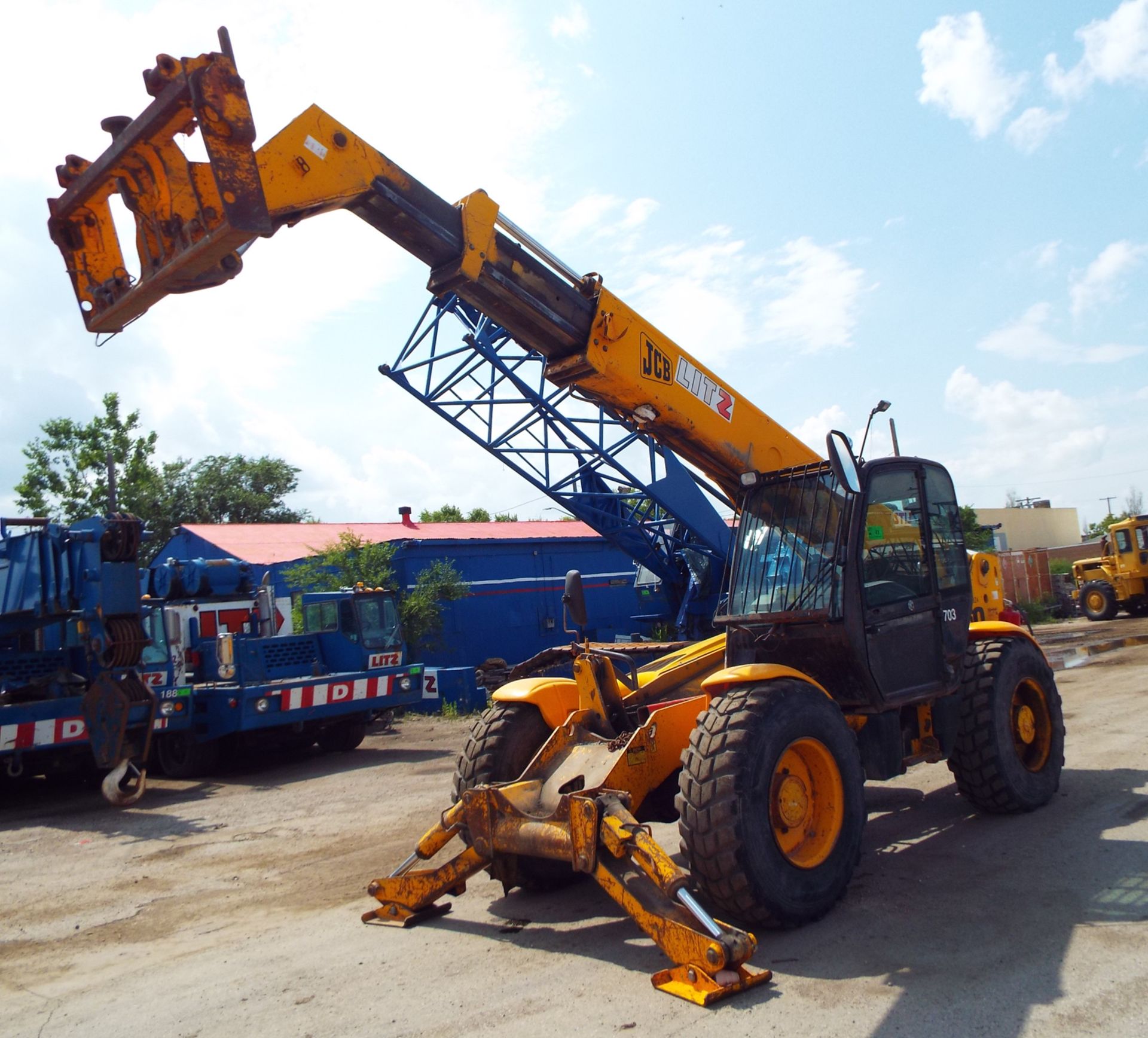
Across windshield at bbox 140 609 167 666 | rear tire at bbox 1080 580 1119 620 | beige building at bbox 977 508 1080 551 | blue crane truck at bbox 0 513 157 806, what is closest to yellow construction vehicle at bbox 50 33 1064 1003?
blue crane truck at bbox 0 513 157 806

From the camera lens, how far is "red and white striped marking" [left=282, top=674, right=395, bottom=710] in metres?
12.0

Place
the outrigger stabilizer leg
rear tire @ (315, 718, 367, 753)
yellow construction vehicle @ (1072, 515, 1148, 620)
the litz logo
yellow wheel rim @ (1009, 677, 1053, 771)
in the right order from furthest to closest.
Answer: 1. yellow construction vehicle @ (1072, 515, 1148, 620)
2. rear tire @ (315, 718, 367, 753)
3. the litz logo
4. yellow wheel rim @ (1009, 677, 1053, 771)
5. the outrigger stabilizer leg

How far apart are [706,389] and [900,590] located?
7.94 ft

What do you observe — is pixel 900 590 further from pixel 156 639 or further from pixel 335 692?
pixel 156 639

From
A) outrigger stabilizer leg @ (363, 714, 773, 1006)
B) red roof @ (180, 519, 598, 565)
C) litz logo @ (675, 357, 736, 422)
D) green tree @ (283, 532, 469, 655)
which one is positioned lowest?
outrigger stabilizer leg @ (363, 714, 773, 1006)

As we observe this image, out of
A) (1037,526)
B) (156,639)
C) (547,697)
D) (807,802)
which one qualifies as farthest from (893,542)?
(1037,526)

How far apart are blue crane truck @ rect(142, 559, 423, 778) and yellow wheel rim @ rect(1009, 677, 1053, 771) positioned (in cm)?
820

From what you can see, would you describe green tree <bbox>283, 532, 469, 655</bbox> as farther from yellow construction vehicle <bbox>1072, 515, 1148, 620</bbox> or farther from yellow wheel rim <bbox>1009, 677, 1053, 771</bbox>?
yellow construction vehicle <bbox>1072, 515, 1148, 620</bbox>

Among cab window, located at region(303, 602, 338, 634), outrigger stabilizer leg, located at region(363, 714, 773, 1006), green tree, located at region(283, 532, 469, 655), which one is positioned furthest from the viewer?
green tree, located at region(283, 532, 469, 655)

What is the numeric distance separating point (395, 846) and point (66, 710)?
197 inches

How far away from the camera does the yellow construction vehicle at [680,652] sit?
455 centimetres

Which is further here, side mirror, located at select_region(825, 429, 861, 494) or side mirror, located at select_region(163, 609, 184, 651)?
side mirror, located at select_region(163, 609, 184, 651)

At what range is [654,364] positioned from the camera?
7.47m

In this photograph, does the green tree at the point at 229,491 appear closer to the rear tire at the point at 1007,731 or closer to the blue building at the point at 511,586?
the blue building at the point at 511,586
